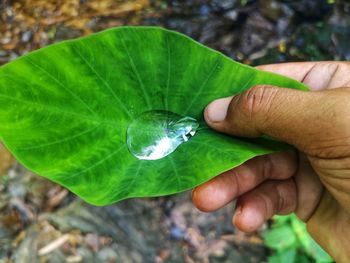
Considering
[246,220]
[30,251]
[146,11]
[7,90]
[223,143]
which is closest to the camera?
[7,90]

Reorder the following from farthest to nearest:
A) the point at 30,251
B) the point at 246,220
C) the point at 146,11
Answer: the point at 146,11 → the point at 30,251 → the point at 246,220

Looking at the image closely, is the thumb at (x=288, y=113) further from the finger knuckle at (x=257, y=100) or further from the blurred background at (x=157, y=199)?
the blurred background at (x=157, y=199)

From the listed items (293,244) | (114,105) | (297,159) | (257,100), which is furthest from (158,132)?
(293,244)

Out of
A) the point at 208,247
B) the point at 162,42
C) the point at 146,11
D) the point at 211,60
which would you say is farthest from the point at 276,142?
the point at 146,11

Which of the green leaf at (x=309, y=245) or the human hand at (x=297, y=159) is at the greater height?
the human hand at (x=297, y=159)

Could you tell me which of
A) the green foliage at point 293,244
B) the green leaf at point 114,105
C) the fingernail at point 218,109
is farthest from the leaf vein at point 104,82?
the green foliage at point 293,244

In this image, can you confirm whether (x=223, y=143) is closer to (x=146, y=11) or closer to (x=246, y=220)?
(x=246, y=220)
